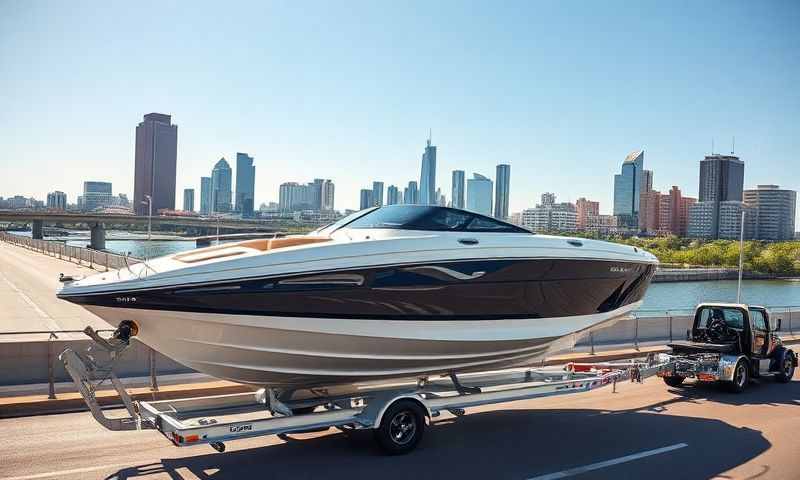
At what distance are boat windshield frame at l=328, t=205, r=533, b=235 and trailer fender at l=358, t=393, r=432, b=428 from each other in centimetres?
208

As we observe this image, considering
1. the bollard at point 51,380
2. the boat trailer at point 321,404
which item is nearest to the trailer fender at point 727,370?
the boat trailer at point 321,404

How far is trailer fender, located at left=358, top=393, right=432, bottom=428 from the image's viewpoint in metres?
7.29

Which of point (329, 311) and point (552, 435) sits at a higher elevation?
point (329, 311)

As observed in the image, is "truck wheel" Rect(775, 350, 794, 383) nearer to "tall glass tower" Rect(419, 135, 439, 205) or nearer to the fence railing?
"tall glass tower" Rect(419, 135, 439, 205)

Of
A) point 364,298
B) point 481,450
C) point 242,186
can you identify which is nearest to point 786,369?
point 481,450

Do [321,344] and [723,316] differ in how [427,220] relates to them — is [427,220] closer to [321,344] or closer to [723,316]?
[321,344]

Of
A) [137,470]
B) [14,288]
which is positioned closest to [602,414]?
[137,470]

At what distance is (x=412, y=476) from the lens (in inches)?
266

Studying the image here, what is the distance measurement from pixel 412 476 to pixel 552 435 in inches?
105

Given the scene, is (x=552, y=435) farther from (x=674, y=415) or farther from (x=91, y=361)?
(x=91, y=361)

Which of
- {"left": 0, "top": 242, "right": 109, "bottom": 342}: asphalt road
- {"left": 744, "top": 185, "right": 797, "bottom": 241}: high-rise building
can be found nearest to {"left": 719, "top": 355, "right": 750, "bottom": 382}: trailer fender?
{"left": 0, "top": 242, "right": 109, "bottom": 342}: asphalt road

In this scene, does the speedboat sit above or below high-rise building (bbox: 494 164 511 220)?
below

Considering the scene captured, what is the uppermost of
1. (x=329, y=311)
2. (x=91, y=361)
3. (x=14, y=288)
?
(x=329, y=311)

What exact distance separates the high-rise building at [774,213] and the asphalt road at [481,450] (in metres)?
199
